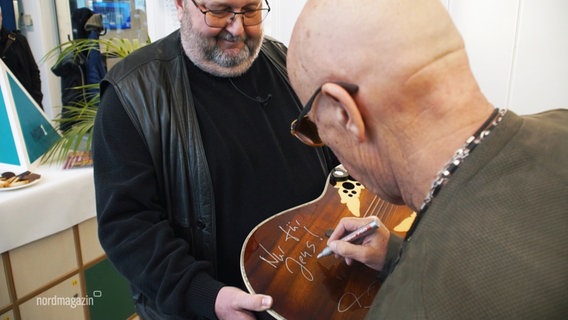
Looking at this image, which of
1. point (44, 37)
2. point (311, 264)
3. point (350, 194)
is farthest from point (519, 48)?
point (44, 37)

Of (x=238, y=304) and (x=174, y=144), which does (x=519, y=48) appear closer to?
(x=174, y=144)

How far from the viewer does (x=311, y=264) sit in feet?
3.33

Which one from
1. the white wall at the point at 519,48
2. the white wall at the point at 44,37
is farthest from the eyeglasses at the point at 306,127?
the white wall at the point at 44,37

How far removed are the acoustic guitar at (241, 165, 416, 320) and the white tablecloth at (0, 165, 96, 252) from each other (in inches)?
38.6

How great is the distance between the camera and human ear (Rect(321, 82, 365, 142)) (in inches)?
22.8

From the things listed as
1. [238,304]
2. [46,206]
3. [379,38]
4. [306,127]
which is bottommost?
[46,206]

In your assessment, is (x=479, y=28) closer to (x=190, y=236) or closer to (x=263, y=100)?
(x=263, y=100)

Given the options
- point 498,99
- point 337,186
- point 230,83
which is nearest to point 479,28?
point 498,99

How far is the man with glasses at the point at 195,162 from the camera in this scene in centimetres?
102

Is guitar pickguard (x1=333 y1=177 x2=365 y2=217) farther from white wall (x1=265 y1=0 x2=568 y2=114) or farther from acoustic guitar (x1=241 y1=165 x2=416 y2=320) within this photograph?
white wall (x1=265 y1=0 x2=568 y2=114)

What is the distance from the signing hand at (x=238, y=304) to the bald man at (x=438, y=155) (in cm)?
37

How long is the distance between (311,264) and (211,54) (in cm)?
66
